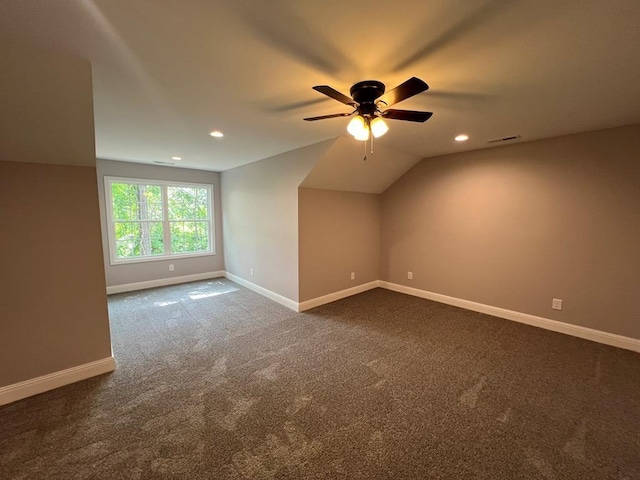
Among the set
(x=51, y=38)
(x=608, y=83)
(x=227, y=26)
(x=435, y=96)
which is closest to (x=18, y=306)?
(x=51, y=38)

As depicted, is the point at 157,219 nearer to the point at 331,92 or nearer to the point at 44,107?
the point at 44,107

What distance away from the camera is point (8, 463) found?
4.97 ft

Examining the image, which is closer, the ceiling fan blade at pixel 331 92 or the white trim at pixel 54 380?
the ceiling fan blade at pixel 331 92

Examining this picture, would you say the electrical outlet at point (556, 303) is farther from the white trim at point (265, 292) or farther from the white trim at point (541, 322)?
the white trim at point (265, 292)

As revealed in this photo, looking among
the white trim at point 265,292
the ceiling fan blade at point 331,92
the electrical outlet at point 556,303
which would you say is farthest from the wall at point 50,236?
the electrical outlet at point 556,303

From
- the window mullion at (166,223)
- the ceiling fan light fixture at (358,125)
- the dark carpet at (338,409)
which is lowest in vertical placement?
the dark carpet at (338,409)

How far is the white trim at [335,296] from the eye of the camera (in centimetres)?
390

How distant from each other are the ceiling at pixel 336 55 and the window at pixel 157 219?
2.50 meters

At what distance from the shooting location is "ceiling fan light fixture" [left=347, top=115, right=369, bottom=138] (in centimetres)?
176

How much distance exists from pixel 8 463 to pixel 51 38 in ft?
7.75

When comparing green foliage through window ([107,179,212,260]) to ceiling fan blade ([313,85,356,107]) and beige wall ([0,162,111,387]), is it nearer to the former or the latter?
beige wall ([0,162,111,387])

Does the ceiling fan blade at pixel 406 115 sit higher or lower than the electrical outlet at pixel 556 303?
higher

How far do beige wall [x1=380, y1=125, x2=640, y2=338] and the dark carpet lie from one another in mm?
538

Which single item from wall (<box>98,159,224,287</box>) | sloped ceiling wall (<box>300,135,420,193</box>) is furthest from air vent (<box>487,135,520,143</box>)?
wall (<box>98,159,224,287</box>)
